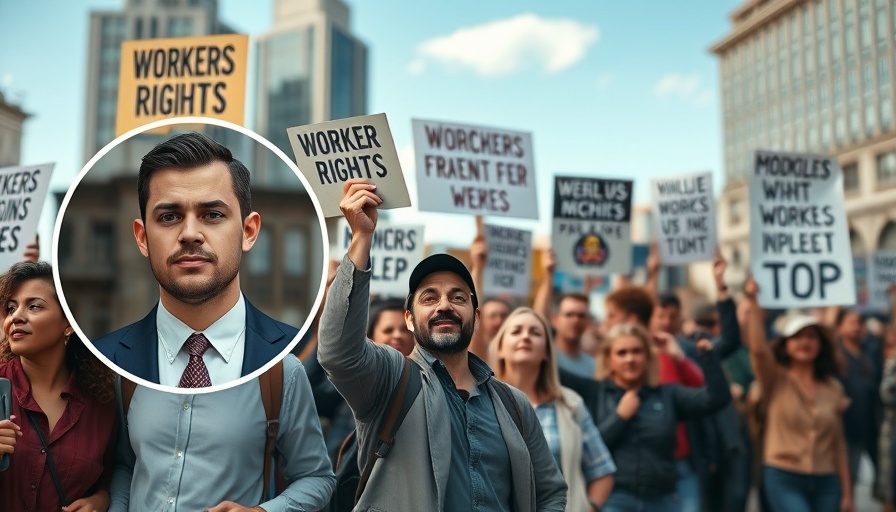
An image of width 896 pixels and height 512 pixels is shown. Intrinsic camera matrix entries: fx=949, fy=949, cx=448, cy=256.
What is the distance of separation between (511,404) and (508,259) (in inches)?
172

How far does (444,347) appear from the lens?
3.03 m

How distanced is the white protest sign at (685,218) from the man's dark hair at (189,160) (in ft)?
17.7

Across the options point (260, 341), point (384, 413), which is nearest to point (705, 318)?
point (384, 413)

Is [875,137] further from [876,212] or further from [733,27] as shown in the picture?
[733,27]

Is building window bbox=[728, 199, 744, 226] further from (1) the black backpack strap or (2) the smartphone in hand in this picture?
(2) the smartphone in hand

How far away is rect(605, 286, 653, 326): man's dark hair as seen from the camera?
21.4 ft

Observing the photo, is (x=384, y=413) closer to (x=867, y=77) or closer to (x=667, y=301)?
(x=667, y=301)

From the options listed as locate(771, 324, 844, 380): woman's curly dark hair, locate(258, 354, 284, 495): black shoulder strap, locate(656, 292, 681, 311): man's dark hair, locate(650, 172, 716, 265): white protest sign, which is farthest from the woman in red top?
locate(650, 172, 716, 265): white protest sign

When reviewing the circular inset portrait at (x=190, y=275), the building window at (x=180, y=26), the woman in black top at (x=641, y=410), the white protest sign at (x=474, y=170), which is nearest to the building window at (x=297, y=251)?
the white protest sign at (x=474, y=170)

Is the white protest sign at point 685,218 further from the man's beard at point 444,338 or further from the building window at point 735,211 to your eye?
the building window at point 735,211

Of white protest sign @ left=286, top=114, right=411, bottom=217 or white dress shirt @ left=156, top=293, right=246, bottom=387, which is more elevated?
white protest sign @ left=286, top=114, right=411, bottom=217

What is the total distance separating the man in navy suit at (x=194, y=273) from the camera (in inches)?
107

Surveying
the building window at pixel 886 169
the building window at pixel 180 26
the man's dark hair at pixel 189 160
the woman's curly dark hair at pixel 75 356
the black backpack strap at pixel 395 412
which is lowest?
the black backpack strap at pixel 395 412

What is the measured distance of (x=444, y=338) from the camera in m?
3.03
